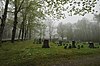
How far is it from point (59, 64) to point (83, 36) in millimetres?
72956

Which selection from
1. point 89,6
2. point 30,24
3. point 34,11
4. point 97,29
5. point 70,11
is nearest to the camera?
point 89,6

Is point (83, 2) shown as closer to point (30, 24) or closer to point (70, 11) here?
point (70, 11)

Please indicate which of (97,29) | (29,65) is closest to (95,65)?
(29,65)

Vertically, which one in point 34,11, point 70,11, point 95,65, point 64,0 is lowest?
point 95,65

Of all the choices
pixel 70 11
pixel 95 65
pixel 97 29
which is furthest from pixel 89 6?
pixel 97 29

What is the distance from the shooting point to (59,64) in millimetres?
10383

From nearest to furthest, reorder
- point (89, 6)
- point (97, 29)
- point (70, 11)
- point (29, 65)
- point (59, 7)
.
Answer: point (29, 65)
point (89, 6)
point (70, 11)
point (59, 7)
point (97, 29)

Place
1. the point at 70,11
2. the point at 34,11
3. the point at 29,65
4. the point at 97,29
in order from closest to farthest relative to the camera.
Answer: the point at 29,65 → the point at 70,11 → the point at 34,11 → the point at 97,29

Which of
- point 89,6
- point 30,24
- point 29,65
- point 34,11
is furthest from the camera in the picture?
point 30,24

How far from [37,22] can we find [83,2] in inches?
1115

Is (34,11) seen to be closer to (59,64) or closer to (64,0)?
(64,0)

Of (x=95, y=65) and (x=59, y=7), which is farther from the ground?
(x=59, y=7)

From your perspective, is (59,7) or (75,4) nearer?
(75,4)

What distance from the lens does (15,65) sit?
9.98m
